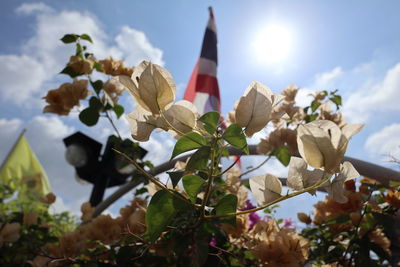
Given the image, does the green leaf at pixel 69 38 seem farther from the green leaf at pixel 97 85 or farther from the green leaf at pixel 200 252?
the green leaf at pixel 200 252

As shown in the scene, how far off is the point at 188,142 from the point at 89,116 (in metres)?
0.59

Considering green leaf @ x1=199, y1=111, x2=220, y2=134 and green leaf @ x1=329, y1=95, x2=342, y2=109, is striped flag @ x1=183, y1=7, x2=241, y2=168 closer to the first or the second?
green leaf @ x1=329, y1=95, x2=342, y2=109

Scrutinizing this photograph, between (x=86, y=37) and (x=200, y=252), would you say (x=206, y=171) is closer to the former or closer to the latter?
(x=200, y=252)

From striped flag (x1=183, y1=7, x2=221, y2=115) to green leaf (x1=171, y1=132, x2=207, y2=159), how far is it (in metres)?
1.99

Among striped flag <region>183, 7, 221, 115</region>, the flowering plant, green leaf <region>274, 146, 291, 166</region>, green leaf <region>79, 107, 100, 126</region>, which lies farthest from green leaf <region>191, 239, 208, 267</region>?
striped flag <region>183, 7, 221, 115</region>

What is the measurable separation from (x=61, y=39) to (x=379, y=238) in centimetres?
95

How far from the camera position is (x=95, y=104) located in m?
0.82

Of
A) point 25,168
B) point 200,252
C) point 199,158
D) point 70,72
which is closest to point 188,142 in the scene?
point 199,158

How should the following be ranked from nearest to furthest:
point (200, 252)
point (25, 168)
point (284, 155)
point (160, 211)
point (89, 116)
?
point (160, 211) → point (200, 252) → point (284, 155) → point (89, 116) → point (25, 168)

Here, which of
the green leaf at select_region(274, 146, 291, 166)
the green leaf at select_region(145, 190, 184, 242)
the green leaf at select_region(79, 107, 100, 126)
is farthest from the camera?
the green leaf at select_region(79, 107, 100, 126)

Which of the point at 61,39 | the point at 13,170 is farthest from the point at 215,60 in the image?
the point at 13,170

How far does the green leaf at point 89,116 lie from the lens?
0.78 meters

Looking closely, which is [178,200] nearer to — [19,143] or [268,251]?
[268,251]

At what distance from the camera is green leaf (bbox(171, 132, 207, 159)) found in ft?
0.89
